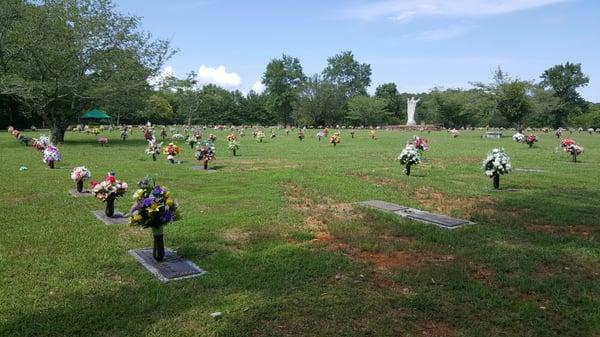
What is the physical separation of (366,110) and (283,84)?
22.8 m

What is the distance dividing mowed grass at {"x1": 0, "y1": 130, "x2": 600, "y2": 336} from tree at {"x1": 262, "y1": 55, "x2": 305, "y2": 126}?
7704cm

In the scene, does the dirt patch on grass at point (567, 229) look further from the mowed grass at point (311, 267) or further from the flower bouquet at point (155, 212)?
the flower bouquet at point (155, 212)

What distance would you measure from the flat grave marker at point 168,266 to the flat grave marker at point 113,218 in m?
1.63

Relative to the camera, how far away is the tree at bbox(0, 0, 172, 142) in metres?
23.7

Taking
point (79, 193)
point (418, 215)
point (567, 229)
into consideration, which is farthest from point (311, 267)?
point (79, 193)

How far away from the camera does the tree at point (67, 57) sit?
77.7 ft

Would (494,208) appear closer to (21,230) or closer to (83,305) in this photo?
(83,305)

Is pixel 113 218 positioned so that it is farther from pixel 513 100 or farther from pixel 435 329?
pixel 513 100

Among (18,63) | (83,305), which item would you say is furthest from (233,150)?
(83,305)

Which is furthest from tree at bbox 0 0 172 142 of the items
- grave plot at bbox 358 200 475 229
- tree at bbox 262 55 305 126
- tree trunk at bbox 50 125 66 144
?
tree at bbox 262 55 305 126

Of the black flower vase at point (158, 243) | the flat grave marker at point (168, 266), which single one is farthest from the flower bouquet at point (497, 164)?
the black flower vase at point (158, 243)

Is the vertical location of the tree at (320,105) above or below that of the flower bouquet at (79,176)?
above

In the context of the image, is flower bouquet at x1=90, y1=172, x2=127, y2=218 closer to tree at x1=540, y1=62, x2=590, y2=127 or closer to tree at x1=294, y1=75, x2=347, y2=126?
tree at x1=294, y1=75, x2=347, y2=126

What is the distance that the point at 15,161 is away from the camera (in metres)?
16.3
